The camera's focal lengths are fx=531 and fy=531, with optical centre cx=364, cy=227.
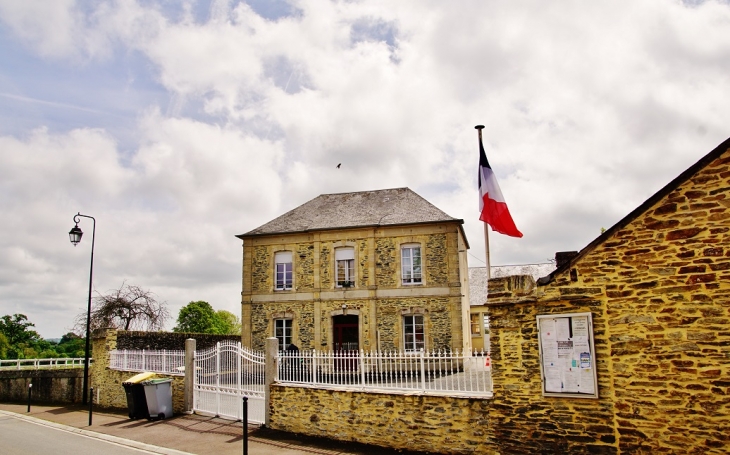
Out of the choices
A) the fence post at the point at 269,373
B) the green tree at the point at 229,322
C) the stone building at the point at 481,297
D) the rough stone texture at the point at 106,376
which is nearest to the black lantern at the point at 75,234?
the rough stone texture at the point at 106,376

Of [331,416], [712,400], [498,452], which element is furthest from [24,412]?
[712,400]

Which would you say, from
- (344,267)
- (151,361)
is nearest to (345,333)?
(344,267)

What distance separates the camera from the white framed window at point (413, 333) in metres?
21.9

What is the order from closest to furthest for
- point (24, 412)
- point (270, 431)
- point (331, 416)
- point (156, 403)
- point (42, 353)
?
point (331, 416)
point (270, 431)
point (156, 403)
point (24, 412)
point (42, 353)

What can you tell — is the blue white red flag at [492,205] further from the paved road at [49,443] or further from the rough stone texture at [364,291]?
the rough stone texture at [364,291]

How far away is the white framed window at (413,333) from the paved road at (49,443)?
1277 cm

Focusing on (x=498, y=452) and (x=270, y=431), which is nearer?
(x=498, y=452)

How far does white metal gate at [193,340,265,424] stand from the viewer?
1228cm

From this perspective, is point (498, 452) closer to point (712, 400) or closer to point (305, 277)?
point (712, 400)

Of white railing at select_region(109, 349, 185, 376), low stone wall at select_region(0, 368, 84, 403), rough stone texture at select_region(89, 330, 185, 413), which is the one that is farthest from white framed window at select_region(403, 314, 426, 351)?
low stone wall at select_region(0, 368, 84, 403)

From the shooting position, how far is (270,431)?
11.4 metres

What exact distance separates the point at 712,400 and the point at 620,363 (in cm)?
116

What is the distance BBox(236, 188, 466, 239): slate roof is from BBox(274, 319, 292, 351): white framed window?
4012 millimetres

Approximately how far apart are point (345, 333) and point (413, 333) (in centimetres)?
295
